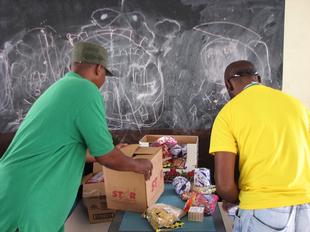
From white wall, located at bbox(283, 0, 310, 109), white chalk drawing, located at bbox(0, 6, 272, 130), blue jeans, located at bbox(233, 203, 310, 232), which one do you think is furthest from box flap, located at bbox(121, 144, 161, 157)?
white wall, located at bbox(283, 0, 310, 109)

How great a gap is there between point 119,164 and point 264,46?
7.06 ft

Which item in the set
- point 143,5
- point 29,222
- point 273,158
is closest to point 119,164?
point 29,222

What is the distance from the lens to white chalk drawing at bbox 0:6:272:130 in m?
3.17

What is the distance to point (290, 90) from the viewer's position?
326 centimetres

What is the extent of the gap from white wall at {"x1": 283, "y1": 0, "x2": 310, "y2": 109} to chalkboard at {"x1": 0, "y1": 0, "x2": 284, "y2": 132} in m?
0.09

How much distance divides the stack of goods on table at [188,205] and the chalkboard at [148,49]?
121 cm

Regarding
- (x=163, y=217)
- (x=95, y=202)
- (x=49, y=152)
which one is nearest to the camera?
(x=49, y=152)

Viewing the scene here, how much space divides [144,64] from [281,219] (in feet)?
7.23

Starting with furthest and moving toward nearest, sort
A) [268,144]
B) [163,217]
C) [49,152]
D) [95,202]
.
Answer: [95,202] → [163,217] → [49,152] → [268,144]

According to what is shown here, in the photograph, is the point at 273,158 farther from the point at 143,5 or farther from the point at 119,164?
the point at 143,5

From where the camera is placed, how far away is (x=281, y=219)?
1.31 meters

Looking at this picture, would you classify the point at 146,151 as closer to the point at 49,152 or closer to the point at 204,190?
the point at 204,190

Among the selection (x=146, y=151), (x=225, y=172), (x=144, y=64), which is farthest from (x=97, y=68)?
(x=144, y=64)

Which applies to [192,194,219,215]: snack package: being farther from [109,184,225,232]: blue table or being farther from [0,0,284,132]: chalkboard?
[0,0,284,132]: chalkboard
